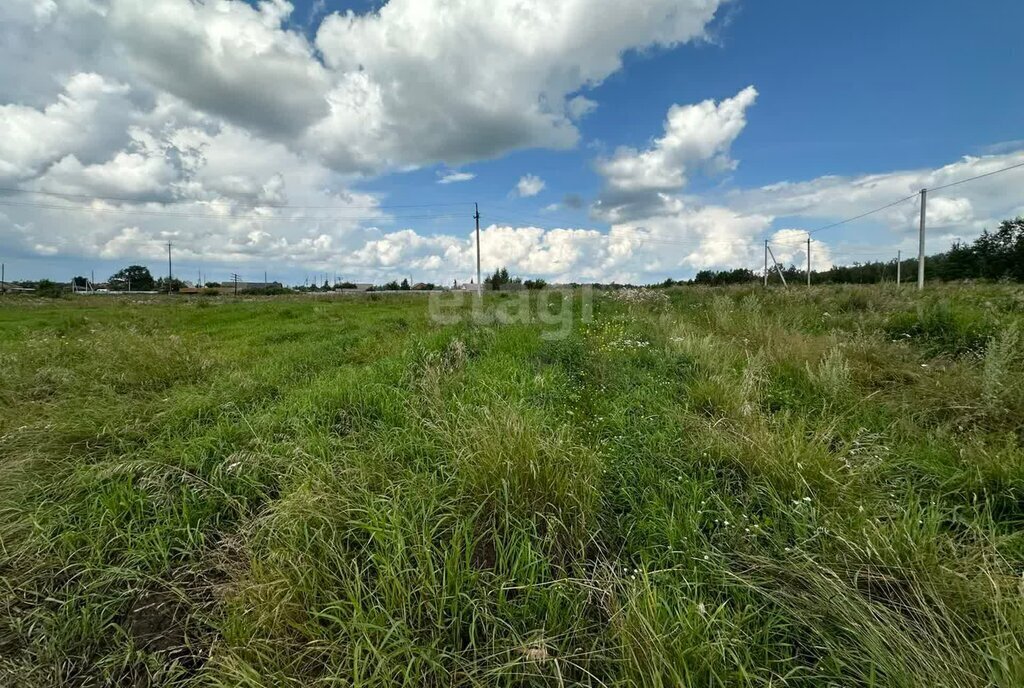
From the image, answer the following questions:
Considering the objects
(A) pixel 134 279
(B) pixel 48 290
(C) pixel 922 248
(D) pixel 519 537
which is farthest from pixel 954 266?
(A) pixel 134 279

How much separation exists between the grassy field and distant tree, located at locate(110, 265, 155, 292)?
8132cm

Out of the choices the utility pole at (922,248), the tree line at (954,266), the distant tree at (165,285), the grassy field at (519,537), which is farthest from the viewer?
the distant tree at (165,285)

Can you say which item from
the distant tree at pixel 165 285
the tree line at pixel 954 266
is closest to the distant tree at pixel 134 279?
the distant tree at pixel 165 285

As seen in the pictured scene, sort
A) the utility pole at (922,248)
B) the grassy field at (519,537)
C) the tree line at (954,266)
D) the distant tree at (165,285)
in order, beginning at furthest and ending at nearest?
the distant tree at (165,285) < the tree line at (954,266) < the utility pole at (922,248) < the grassy field at (519,537)

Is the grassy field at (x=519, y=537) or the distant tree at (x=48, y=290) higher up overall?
the distant tree at (x=48, y=290)

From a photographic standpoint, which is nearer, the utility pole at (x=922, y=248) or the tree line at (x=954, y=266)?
the utility pole at (x=922, y=248)

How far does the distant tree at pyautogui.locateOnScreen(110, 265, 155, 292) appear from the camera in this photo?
6581 centimetres

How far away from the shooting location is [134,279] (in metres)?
68.2

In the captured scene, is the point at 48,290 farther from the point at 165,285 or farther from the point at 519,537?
the point at 519,537

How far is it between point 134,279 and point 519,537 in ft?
295

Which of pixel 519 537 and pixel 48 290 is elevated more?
pixel 48 290

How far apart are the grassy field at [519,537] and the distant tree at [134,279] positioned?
8132cm

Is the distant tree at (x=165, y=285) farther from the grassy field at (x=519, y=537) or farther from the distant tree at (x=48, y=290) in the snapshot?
the grassy field at (x=519, y=537)

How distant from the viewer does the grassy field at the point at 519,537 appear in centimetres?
157
